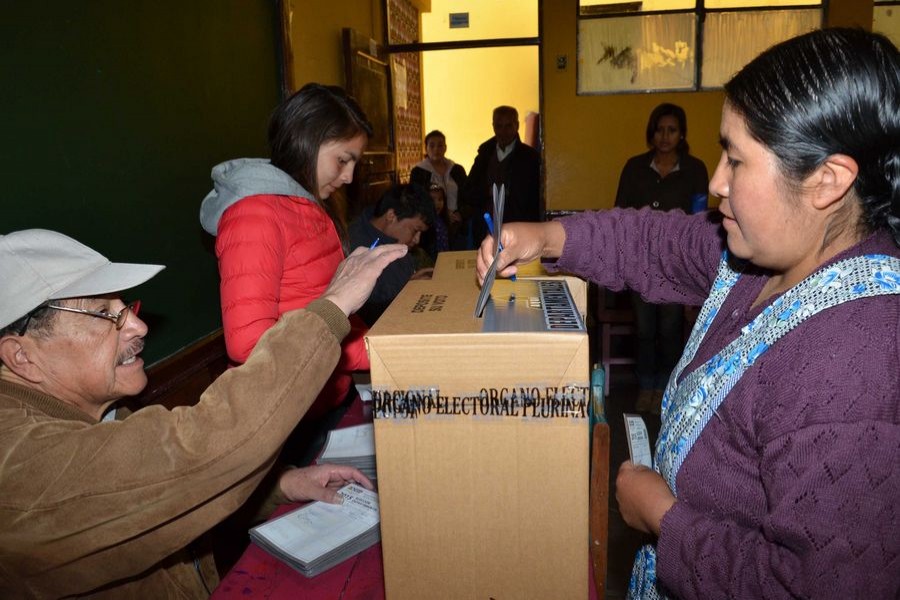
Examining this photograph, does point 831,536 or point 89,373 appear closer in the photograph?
point 831,536

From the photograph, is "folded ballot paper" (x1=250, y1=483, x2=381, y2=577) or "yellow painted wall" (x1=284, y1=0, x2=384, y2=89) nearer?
"folded ballot paper" (x1=250, y1=483, x2=381, y2=577)

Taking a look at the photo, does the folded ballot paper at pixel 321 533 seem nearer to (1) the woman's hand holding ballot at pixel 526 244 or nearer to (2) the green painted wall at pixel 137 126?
(1) the woman's hand holding ballot at pixel 526 244

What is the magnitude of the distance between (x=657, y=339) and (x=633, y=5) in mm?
3367

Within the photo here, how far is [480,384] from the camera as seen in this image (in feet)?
2.58

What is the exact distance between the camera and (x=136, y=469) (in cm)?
81

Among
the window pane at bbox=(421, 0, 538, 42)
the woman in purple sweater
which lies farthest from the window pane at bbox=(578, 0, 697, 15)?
the woman in purple sweater

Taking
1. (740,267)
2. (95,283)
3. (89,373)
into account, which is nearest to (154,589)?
(89,373)

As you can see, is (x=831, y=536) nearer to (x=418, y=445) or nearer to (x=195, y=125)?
(x=418, y=445)

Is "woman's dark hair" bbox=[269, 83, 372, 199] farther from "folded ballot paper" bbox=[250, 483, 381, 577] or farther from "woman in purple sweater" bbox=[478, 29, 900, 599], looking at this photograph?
"woman in purple sweater" bbox=[478, 29, 900, 599]

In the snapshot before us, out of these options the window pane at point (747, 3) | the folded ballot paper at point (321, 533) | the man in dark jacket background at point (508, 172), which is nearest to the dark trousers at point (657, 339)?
the man in dark jacket background at point (508, 172)

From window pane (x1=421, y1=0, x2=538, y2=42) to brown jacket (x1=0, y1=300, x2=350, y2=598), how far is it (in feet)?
21.0

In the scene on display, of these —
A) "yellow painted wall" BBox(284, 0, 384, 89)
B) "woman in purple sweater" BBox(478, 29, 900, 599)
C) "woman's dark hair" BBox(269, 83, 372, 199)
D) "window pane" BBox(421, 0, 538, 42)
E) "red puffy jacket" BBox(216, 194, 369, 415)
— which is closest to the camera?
"woman in purple sweater" BBox(478, 29, 900, 599)

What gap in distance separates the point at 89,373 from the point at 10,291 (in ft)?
0.62

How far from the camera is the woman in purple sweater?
2.19 feet
